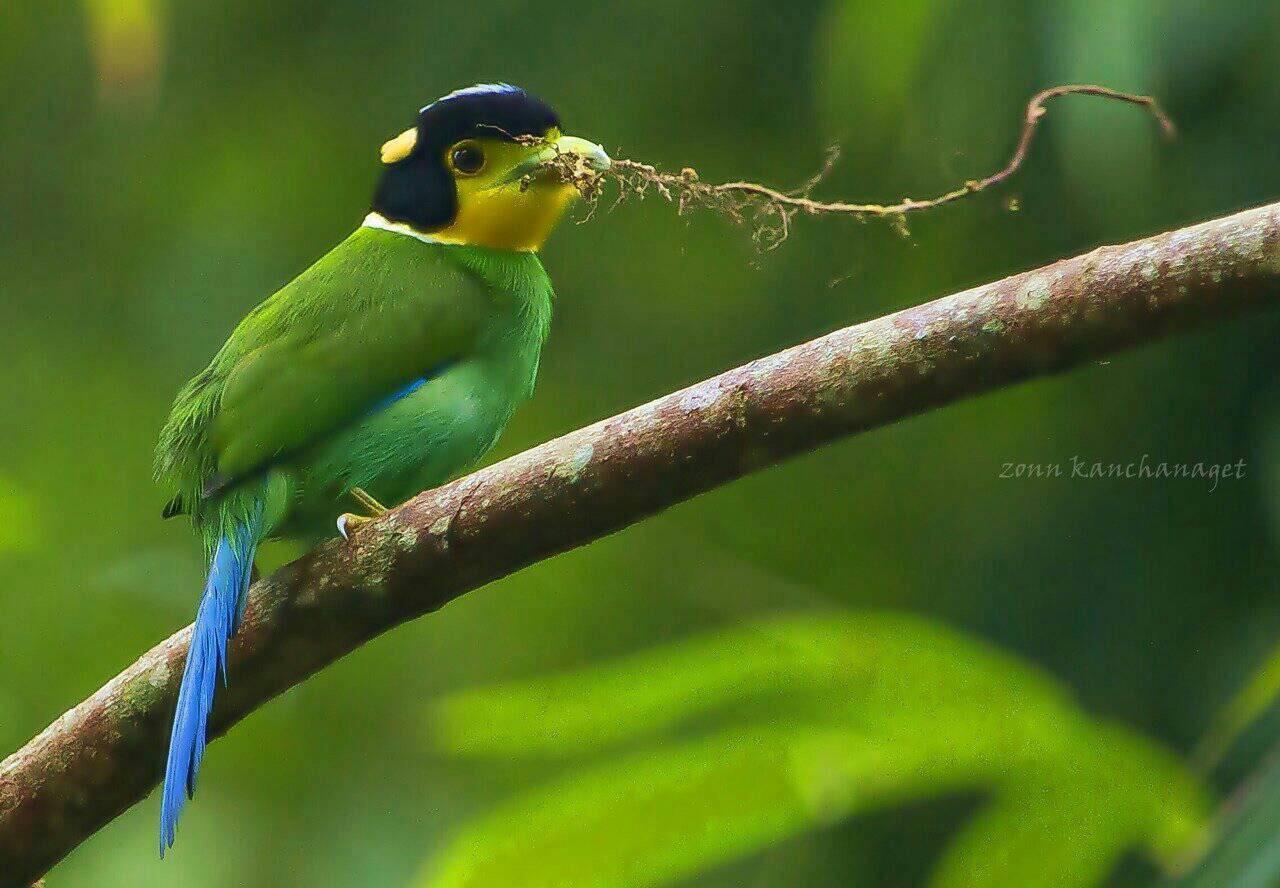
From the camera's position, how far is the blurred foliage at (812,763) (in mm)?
2277

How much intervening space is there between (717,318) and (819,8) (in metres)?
0.80

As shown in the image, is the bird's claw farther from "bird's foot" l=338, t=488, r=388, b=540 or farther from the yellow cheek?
the yellow cheek

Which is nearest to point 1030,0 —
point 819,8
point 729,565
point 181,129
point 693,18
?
point 819,8

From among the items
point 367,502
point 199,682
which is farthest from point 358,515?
point 199,682

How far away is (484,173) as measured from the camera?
106 inches

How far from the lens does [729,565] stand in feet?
13.0

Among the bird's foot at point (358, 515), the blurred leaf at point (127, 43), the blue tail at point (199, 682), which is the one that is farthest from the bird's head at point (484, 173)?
the blue tail at point (199, 682)

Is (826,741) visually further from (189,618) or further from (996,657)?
(189,618)

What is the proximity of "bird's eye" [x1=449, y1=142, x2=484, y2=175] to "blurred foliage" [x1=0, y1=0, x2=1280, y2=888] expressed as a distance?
2.58 feet

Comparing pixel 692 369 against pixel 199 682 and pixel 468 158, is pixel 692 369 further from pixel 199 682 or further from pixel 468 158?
pixel 199 682

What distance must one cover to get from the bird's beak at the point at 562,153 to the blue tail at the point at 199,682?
2.54 feet

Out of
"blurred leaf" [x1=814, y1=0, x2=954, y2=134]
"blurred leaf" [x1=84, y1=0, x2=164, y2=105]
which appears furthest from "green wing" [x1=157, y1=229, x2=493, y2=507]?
"blurred leaf" [x1=814, y1=0, x2=954, y2=134]

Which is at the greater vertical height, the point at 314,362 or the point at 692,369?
the point at 314,362

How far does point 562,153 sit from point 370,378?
1.59 feet
